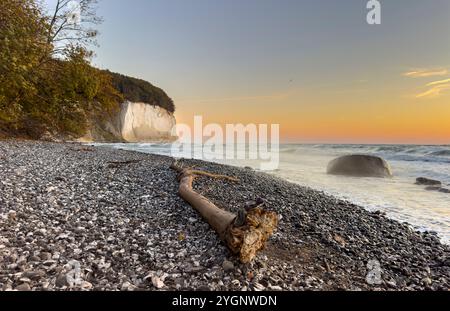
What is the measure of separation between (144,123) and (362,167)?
5838 centimetres

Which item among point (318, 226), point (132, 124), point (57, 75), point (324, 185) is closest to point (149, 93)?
point (132, 124)

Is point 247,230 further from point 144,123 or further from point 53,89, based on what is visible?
point 144,123

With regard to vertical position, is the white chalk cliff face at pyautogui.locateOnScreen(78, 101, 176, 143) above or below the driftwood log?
above

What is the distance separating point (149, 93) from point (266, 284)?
242 feet

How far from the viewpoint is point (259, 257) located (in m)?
3.67

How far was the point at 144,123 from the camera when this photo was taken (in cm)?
6675

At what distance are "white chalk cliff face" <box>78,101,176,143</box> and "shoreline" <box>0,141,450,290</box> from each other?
46.5 metres

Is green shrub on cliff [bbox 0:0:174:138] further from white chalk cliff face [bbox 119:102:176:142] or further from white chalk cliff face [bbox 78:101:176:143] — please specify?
white chalk cliff face [bbox 119:102:176:142]

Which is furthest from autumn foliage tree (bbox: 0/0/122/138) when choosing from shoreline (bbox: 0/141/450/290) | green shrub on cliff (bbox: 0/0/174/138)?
shoreline (bbox: 0/141/450/290)

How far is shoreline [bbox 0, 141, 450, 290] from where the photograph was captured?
3145 millimetres

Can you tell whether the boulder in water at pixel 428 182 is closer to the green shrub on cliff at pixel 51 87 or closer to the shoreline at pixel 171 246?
the shoreline at pixel 171 246

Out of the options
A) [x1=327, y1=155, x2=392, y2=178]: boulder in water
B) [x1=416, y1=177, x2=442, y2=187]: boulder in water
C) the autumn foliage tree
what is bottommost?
[x1=416, y1=177, x2=442, y2=187]: boulder in water

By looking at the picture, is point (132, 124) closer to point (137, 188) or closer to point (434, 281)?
point (137, 188)

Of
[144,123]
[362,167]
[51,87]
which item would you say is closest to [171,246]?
[362,167]
